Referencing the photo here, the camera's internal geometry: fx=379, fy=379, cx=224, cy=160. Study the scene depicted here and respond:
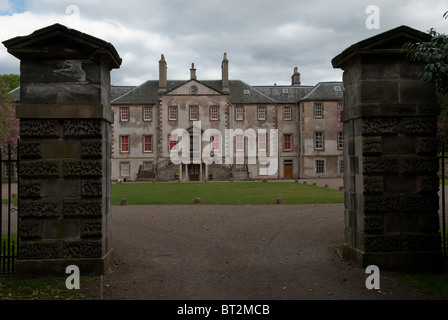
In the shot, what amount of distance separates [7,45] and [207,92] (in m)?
36.6

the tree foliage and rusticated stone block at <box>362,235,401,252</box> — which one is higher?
the tree foliage

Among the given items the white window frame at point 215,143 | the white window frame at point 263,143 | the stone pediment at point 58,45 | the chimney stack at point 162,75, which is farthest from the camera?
the white window frame at point 263,143

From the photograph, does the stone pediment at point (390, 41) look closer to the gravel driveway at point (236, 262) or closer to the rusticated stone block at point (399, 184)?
the rusticated stone block at point (399, 184)

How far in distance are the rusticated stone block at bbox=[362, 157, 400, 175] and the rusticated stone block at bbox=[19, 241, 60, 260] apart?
5555mm

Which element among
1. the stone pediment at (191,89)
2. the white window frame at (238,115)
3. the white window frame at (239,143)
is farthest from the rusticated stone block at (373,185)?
the white window frame at (238,115)

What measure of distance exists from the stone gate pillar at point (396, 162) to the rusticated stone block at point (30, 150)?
563 centimetres

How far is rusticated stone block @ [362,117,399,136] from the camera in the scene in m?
6.73

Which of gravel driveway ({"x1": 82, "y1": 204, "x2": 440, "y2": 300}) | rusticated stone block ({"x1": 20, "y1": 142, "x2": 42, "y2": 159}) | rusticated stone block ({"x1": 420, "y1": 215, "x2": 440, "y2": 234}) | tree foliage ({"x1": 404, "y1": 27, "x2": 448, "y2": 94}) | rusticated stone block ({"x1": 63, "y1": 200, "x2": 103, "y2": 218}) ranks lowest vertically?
gravel driveway ({"x1": 82, "y1": 204, "x2": 440, "y2": 300})

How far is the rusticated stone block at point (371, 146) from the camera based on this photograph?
264 inches

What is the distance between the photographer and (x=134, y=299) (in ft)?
17.6

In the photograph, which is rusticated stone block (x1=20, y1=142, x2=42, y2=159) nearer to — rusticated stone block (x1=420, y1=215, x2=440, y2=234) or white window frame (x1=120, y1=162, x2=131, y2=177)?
rusticated stone block (x1=420, y1=215, x2=440, y2=234)

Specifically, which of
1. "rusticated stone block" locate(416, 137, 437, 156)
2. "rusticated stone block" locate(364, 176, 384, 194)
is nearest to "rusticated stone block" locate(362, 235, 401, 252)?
"rusticated stone block" locate(364, 176, 384, 194)

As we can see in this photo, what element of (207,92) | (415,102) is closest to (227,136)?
(207,92)
